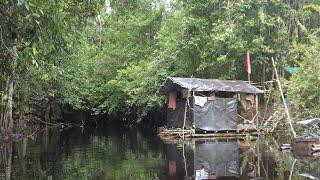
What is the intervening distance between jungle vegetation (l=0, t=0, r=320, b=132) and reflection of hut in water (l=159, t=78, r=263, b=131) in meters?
2.10

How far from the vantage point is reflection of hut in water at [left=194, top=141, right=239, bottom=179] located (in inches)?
396

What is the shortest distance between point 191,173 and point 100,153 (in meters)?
5.35

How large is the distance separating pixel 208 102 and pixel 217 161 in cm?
909

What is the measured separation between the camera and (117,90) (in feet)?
101

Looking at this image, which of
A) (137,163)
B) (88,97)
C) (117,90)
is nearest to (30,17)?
(137,163)

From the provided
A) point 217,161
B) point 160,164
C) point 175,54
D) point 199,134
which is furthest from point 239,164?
point 175,54

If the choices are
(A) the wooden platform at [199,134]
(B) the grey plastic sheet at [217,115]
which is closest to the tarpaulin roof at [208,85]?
(B) the grey plastic sheet at [217,115]

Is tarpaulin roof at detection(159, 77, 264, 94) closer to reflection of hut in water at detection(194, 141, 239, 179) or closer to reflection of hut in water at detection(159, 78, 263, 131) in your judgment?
reflection of hut in water at detection(159, 78, 263, 131)

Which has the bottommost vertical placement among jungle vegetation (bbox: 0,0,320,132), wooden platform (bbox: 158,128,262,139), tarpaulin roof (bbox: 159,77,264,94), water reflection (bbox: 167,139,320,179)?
water reflection (bbox: 167,139,320,179)

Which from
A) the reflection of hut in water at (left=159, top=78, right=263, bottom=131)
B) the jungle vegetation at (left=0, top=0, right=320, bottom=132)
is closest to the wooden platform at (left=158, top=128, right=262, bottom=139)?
the reflection of hut in water at (left=159, top=78, right=263, bottom=131)

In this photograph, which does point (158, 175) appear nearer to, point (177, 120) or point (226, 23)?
point (177, 120)

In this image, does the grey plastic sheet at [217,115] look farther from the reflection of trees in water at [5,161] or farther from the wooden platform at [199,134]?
the reflection of trees in water at [5,161]

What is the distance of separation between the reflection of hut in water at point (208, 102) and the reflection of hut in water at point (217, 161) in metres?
5.30

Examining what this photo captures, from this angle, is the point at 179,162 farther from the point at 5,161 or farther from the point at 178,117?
the point at 178,117
